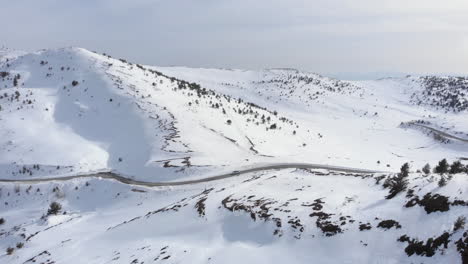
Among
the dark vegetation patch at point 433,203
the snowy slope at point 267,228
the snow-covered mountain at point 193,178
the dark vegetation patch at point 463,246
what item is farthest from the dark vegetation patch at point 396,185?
the dark vegetation patch at point 463,246

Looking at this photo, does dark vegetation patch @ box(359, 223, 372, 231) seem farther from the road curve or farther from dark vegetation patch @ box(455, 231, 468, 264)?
the road curve

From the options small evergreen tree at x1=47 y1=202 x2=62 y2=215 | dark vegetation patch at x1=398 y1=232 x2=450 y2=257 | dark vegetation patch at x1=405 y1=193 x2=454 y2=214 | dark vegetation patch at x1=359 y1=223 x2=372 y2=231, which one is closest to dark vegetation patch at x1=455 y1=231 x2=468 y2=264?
dark vegetation patch at x1=398 y1=232 x2=450 y2=257

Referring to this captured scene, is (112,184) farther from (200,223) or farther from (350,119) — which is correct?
(350,119)

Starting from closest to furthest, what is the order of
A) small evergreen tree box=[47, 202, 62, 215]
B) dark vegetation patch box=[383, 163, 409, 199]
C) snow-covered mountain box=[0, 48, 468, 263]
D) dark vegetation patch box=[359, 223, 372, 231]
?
1. dark vegetation patch box=[359, 223, 372, 231]
2. snow-covered mountain box=[0, 48, 468, 263]
3. dark vegetation patch box=[383, 163, 409, 199]
4. small evergreen tree box=[47, 202, 62, 215]

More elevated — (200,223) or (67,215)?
(200,223)

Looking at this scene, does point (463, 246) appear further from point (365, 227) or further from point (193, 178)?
point (193, 178)

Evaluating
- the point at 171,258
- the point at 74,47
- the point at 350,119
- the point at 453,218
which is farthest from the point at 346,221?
the point at 350,119

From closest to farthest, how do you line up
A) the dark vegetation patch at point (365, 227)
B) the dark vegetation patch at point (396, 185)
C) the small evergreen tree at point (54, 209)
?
the dark vegetation patch at point (365, 227), the dark vegetation patch at point (396, 185), the small evergreen tree at point (54, 209)

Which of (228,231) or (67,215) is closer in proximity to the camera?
(228,231)

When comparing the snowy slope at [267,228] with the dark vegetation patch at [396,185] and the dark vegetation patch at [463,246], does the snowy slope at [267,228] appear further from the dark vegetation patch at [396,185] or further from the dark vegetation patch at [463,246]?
the dark vegetation patch at [396,185]
